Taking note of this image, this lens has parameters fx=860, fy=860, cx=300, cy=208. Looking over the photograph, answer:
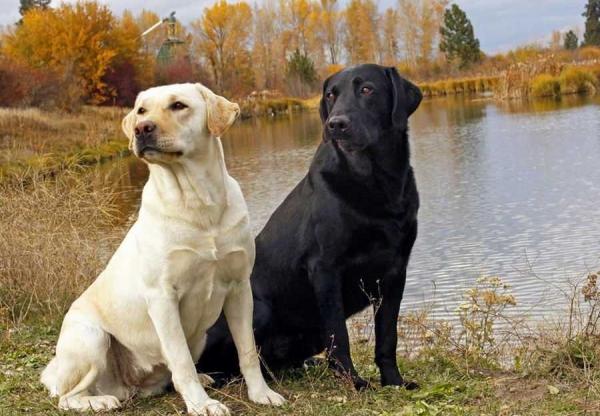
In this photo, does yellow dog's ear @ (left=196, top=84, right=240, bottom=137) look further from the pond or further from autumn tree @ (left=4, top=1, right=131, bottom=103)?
autumn tree @ (left=4, top=1, right=131, bottom=103)

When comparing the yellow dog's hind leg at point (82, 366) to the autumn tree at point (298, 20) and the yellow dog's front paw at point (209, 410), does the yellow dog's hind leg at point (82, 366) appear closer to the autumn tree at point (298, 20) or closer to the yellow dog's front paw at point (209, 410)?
the yellow dog's front paw at point (209, 410)

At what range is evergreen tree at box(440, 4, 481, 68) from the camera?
78.1m

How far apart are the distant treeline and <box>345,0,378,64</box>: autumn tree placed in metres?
0.10

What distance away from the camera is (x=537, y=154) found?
21547 mm

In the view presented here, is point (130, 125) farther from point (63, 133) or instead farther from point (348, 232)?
point (63, 133)

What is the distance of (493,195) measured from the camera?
660 inches

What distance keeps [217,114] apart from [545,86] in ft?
134

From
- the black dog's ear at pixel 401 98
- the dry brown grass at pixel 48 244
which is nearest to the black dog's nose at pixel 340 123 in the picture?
the black dog's ear at pixel 401 98

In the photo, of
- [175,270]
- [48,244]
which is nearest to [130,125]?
[175,270]

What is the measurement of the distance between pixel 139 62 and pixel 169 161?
52885 mm

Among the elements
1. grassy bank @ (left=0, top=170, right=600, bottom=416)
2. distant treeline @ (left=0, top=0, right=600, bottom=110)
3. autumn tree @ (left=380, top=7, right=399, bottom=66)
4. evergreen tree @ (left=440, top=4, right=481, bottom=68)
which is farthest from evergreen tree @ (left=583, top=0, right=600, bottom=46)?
grassy bank @ (left=0, top=170, right=600, bottom=416)

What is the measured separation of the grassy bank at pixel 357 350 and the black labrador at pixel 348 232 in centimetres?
30

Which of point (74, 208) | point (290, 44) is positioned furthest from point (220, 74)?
point (74, 208)

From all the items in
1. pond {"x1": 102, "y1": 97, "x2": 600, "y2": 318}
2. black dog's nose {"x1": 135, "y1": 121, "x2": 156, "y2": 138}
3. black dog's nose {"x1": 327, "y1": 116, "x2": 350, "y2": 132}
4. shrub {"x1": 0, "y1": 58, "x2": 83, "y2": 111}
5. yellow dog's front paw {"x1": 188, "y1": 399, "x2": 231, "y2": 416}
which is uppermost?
shrub {"x1": 0, "y1": 58, "x2": 83, "y2": 111}
